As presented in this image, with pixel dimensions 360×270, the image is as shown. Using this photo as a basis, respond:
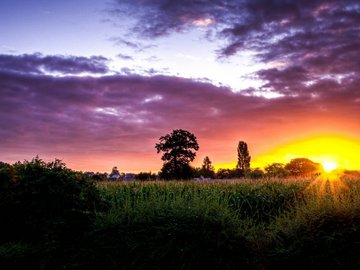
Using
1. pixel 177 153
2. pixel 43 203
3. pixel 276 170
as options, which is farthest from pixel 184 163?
pixel 43 203

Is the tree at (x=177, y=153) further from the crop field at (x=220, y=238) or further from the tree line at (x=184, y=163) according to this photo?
the crop field at (x=220, y=238)

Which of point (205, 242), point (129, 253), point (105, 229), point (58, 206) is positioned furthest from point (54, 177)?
point (205, 242)

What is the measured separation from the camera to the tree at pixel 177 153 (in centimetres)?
5700

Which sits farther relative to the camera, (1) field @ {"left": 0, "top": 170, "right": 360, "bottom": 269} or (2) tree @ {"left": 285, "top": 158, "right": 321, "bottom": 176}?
(2) tree @ {"left": 285, "top": 158, "right": 321, "bottom": 176}

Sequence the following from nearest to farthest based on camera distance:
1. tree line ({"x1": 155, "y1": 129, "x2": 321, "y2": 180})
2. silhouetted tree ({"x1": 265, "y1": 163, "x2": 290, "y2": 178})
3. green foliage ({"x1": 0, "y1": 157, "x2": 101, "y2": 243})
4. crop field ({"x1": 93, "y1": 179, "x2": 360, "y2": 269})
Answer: crop field ({"x1": 93, "y1": 179, "x2": 360, "y2": 269}) → green foliage ({"x1": 0, "y1": 157, "x2": 101, "y2": 243}) → silhouetted tree ({"x1": 265, "y1": 163, "x2": 290, "y2": 178}) → tree line ({"x1": 155, "y1": 129, "x2": 321, "y2": 180})

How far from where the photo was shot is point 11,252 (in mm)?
9445

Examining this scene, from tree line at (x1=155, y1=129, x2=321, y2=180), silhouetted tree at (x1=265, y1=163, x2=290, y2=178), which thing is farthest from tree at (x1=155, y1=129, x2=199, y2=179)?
silhouetted tree at (x1=265, y1=163, x2=290, y2=178)

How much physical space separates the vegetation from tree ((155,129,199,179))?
4524cm

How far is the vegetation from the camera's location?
923 cm

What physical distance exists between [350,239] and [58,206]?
6.42m

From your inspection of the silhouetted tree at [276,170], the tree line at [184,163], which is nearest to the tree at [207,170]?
the tree line at [184,163]

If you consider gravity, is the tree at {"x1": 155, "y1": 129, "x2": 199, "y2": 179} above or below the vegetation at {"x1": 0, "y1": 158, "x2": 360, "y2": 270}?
above

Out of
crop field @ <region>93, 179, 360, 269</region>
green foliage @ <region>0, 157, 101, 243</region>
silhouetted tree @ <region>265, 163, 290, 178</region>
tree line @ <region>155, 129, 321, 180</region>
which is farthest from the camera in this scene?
tree line @ <region>155, 129, 321, 180</region>

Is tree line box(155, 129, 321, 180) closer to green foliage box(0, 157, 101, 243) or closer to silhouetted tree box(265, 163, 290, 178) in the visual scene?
silhouetted tree box(265, 163, 290, 178)
